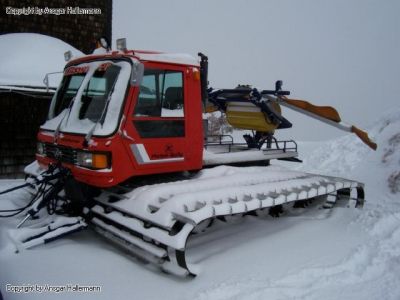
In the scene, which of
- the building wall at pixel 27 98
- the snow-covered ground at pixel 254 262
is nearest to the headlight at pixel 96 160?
the snow-covered ground at pixel 254 262

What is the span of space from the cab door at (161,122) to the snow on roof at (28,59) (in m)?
5.68

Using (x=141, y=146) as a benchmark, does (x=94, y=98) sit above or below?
above

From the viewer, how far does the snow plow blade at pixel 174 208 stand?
4.07m

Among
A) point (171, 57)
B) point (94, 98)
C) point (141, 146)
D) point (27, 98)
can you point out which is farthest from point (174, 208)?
point (27, 98)

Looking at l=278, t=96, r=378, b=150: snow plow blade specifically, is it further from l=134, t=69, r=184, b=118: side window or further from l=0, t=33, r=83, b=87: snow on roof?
l=0, t=33, r=83, b=87: snow on roof

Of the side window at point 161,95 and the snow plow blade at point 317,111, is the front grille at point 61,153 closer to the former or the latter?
the side window at point 161,95

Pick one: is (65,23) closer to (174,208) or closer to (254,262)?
(174,208)

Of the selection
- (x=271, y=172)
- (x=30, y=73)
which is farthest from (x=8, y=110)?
(x=271, y=172)

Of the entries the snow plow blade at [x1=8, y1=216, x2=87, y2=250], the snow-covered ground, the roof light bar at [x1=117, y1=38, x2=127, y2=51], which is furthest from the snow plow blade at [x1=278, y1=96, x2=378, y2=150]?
the snow plow blade at [x1=8, y1=216, x2=87, y2=250]

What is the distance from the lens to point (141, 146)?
4.84 m

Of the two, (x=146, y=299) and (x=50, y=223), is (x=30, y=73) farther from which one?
(x=146, y=299)

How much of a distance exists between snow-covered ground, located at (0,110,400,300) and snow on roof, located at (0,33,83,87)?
4002mm

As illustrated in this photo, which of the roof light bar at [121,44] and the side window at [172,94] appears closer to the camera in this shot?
the roof light bar at [121,44]

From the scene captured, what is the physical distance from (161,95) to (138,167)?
1070 millimetres
